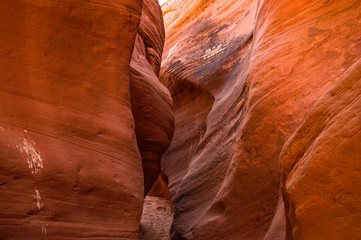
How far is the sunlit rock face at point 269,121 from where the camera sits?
308cm

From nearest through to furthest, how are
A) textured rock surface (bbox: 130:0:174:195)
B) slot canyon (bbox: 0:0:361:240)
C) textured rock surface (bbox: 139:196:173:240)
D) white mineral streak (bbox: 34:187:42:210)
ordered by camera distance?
slot canyon (bbox: 0:0:361:240)
white mineral streak (bbox: 34:187:42:210)
textured rock surface (bbox: 130:0:174:195)
textured rock surface (bbox: 139:196:173:240)

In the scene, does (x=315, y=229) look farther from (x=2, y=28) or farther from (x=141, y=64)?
(x=141, y=64)

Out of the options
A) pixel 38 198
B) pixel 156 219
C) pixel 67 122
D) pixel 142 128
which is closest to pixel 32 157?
pixel 38 198

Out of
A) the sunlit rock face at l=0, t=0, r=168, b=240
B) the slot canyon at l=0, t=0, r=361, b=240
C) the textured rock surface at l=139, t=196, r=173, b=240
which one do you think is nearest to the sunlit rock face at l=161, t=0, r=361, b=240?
the slot canyon at l=0, t=0, r=361, b=240

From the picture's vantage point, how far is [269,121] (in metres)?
5.73

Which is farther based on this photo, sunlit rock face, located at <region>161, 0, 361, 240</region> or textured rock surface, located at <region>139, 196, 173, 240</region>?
textured rock surface, located at <region>139, 196, 173, 240</region>

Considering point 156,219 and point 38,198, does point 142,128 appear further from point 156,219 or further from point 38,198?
point 156,219

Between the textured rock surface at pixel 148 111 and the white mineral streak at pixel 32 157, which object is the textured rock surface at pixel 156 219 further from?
the white mineral streak at pixel 32 157

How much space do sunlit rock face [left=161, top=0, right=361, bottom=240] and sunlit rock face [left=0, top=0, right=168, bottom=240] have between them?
1.88 meters

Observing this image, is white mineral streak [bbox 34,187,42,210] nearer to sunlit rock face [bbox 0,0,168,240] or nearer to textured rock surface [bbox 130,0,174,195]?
sunlit rock face [bbox 0,0,168,240]

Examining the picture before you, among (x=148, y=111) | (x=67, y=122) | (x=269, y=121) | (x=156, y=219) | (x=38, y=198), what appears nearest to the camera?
(x=38, y=198)

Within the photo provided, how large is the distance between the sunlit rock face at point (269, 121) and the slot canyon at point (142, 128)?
2cm

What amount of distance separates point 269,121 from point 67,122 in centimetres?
277

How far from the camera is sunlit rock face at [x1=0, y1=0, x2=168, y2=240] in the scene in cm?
390
